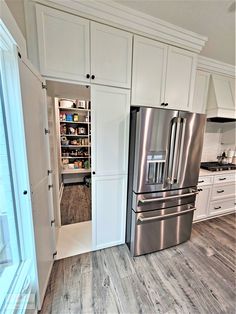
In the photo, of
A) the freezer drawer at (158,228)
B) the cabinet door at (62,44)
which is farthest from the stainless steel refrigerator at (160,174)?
the cabinet door at (62,44)

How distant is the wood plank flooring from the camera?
251cm

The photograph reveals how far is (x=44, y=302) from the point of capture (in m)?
1.25

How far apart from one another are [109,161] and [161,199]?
76cm

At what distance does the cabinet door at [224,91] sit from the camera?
7.90 ft

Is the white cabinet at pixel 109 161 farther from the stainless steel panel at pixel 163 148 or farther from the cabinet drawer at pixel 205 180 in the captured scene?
the cabinet drawer at pixel 205 180

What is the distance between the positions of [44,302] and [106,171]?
4.24ft

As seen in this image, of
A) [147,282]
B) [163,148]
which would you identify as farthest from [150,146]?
[147,282]

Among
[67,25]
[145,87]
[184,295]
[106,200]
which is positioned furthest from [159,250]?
[67,25]

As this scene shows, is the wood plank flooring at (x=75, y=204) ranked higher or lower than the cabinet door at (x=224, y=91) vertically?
lower

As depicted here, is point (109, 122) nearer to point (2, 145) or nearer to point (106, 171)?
point (106, 171)

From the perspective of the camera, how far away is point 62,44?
1.33m

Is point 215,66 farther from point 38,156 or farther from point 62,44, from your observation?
point 38,156

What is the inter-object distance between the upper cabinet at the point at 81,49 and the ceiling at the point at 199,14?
1.04ft

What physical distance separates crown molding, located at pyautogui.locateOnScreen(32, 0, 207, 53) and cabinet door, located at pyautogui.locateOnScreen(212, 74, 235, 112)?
91 centimetres
